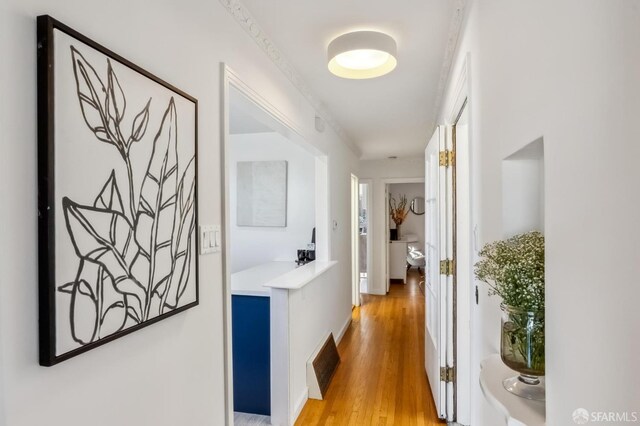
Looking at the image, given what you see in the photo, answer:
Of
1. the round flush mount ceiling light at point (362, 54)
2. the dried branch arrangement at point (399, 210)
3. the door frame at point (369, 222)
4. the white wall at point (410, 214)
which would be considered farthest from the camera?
the white wall at point (410, 214)

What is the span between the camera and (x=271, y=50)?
6.50ft

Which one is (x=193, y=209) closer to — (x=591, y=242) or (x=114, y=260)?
(x=114, y=260)

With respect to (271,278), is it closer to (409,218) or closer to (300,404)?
(300,404)

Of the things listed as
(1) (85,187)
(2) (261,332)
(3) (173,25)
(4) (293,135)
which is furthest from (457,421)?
(3) (173,25)

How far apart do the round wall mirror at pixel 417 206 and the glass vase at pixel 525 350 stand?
8027 mm

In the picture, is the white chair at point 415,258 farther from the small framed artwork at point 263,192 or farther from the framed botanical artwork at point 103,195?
the framed botanical artwork at point 103,195

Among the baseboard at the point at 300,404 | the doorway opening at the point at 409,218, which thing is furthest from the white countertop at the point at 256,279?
the doorway opening at the point at 409,218

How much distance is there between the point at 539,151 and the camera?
2.93 feet

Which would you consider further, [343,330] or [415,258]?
[415,258]

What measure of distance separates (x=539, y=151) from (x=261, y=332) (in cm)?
205

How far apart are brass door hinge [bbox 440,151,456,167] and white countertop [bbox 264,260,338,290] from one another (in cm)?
125

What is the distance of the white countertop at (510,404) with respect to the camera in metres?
0.74

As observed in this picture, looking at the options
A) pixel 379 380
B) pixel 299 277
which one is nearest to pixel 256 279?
pixel 299 277

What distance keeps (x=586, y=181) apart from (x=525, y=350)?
0.43 m
